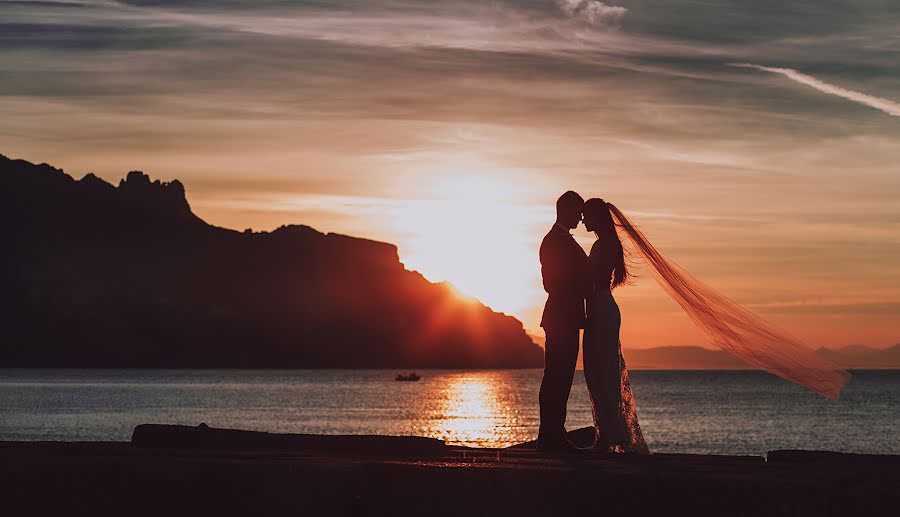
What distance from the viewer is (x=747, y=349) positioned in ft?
48.8

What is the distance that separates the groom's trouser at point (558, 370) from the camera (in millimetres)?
13391

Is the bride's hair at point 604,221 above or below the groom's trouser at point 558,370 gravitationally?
above

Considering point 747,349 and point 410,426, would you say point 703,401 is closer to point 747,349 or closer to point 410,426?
point 410,426

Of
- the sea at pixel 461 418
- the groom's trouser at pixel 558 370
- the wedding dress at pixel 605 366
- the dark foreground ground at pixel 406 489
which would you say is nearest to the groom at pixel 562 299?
the groom's trouser at pixel 558 370

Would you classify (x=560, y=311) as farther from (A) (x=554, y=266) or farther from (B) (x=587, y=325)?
(B) (x=587, y=325)

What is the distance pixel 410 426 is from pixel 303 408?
34715mm

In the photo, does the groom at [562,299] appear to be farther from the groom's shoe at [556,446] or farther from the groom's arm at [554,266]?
the groom's shoe at [556,446]

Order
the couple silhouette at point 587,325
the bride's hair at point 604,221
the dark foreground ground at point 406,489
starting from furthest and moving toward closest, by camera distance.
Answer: the bride's hair at point 604,221
the couple silhouette at point 587,325
the dark foreground ground at point 406,489

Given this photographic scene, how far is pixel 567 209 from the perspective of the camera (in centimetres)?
1361

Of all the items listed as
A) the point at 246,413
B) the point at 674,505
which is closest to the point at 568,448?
the point at 674,505

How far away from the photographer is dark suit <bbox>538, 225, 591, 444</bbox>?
44.5 feet

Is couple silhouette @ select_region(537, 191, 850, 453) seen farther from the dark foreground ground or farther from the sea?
the sea

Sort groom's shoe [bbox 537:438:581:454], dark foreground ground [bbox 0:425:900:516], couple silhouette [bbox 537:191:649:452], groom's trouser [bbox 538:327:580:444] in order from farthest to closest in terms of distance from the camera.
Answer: couple silhouette [bbox 537:191:649:452], groom's trouser [bbox 538:327:580:444], groom's shoe [bbox 537:438:581:454], dark foreground ground [bbox 0:425:900:516]

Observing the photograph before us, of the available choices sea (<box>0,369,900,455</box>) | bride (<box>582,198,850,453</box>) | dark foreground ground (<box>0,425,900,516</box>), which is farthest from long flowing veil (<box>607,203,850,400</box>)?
sea (<box>0,369,900,455</box>)
